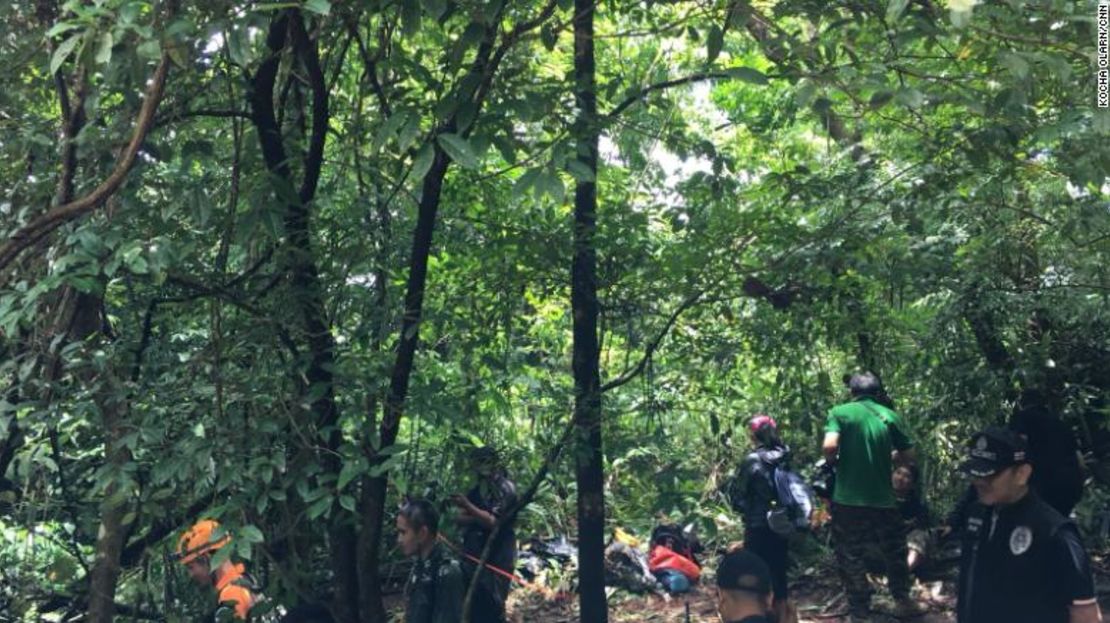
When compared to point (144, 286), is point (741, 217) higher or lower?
higher

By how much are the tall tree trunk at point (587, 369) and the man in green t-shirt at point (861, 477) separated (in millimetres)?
2382

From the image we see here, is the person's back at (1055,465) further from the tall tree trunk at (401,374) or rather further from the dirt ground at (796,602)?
the tall tree trunk at (401,374)

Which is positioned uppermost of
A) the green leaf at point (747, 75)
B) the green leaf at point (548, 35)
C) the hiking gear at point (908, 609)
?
the green leaf at point (548, 35)

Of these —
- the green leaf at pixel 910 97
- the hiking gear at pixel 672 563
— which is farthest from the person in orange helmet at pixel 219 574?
the hiking gear at pixel 672 563

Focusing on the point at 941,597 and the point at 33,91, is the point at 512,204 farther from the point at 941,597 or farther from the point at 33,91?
the point at 941,597

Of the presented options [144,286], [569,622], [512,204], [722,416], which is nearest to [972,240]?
[722,416]

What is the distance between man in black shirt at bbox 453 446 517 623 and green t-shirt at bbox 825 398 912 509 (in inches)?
94.7

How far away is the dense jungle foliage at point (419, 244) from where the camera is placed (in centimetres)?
402

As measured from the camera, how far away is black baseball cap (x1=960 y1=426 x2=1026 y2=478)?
4.50m

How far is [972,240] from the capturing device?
7.50 meters

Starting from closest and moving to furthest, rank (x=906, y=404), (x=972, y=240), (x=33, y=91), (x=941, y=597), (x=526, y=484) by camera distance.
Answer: (x=33, y=91) → (x=526, y=484) → (x=972, y=240) → (x=941, y=597) → (x=906, y=404)

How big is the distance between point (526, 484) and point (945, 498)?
4.35 metres

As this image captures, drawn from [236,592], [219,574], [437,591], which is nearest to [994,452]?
[437,591]

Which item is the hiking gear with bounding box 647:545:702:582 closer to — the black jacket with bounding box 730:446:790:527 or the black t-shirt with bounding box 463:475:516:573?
the black jacket with bounding box 730:446:790:527
